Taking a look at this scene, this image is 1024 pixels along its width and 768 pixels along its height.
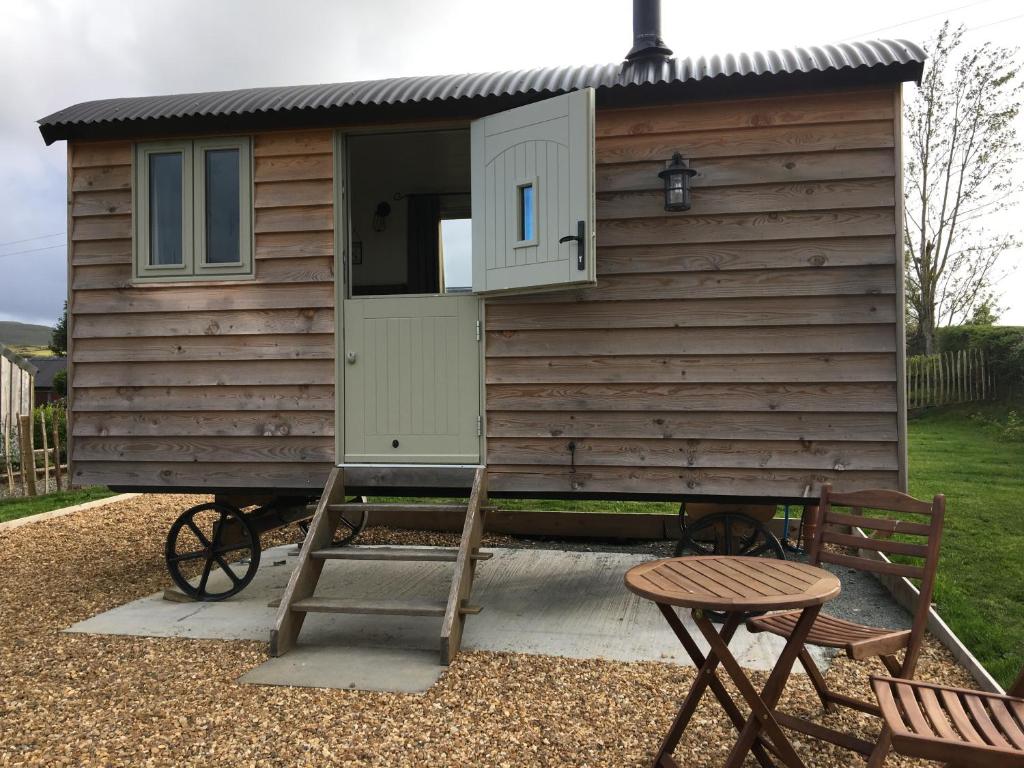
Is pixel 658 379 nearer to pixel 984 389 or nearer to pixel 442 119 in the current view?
pixel 442 119

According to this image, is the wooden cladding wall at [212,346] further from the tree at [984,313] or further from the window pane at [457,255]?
the tree at [984,313]

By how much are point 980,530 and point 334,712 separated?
556 centimetres

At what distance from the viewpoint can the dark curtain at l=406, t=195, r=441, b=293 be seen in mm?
7641

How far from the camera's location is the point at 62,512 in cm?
823

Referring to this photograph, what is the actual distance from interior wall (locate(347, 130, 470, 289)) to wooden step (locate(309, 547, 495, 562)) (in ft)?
10.8

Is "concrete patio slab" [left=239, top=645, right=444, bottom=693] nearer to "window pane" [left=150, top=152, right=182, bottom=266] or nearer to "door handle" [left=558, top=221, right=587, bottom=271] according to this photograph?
"door handle" [left=558, top=221, right=587, bottom=271]

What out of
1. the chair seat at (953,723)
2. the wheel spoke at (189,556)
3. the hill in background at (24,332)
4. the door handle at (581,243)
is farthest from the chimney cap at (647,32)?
the hill in background at (24,332)

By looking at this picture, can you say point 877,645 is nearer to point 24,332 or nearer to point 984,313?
point 984,313

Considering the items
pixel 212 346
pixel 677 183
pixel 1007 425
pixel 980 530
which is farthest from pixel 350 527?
pixel 1007 425

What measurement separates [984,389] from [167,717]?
1362 cm

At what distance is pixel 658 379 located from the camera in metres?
4.61

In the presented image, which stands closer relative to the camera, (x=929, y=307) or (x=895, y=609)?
(x=895, y=609)

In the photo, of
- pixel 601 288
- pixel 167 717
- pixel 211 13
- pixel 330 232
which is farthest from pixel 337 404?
pixel 211 13

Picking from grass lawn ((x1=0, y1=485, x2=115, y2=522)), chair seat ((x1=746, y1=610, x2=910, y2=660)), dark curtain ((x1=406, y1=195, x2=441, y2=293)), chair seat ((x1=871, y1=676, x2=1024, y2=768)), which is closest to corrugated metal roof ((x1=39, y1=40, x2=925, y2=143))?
dark curtain ((x1=406, y1=195, x2=441, y2=293))
